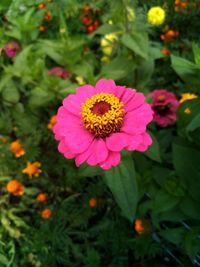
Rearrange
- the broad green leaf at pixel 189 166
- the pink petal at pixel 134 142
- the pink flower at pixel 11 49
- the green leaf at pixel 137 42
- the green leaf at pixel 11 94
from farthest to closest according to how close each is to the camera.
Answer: the pink flower at pixel 11 49, the green leaf at pixel 11 94, the green leaf at pixel 137 42, the broad green leaf at pixel 189 166, the pink petal at pixel 134 142

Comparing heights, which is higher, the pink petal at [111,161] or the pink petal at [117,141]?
the pink petal at [117,141]

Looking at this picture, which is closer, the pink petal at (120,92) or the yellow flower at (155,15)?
the pink petal at (120,92)

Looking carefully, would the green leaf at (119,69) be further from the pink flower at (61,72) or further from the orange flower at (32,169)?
the orange flower at (32,169)

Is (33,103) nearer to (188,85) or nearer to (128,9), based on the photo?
(128,9)

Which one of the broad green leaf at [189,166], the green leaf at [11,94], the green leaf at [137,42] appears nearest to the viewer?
the broad green leaf at [189,166]

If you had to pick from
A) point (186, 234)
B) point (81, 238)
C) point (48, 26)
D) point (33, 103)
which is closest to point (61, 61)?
point (33, 103)

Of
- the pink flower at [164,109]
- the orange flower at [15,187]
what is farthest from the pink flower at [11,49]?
the pink flower at [164,109]

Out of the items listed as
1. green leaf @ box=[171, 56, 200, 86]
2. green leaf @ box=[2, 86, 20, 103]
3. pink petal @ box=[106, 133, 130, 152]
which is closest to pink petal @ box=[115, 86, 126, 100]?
pink petal @ box=[106, 133, 130, 152]

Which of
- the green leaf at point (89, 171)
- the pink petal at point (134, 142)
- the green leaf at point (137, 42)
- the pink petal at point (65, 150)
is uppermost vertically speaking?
the pink petal at point (134, 142)
